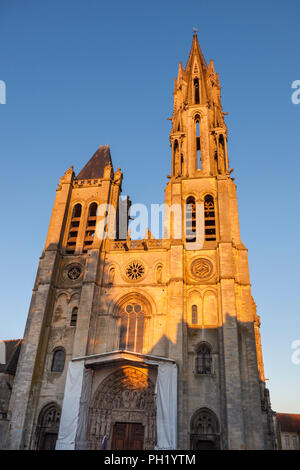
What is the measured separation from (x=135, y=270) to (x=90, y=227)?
5307 mm

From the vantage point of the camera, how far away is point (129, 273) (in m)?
23.0

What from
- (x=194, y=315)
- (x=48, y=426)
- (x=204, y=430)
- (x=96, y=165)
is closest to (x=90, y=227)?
(x=96, y=165)

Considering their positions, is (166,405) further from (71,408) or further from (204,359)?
(71,408)

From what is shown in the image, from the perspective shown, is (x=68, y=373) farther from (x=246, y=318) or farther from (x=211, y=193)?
(x=211, y=193)

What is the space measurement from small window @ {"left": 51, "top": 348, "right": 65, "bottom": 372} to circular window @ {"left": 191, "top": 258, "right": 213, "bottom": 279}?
29.5 feet

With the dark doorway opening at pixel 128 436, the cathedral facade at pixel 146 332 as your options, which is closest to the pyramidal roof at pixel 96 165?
the cathedral facade at pixel 146 332

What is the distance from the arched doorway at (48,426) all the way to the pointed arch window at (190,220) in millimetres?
12608

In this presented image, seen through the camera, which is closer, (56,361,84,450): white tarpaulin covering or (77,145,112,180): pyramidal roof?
(56,361,84,450): white tarpaulin covering

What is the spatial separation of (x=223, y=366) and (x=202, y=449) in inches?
158

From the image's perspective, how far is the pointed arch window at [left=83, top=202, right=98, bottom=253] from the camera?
83.0ft

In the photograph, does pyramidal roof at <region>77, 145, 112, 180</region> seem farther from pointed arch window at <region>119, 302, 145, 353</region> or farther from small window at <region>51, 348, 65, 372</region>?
small window at <region>51, 348, 65, 372</region>

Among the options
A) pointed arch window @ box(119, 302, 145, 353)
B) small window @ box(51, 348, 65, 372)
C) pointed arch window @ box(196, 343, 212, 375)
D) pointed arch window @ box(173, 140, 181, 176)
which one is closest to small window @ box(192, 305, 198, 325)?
pointed arch window @ box(196, 343, 212, 375)

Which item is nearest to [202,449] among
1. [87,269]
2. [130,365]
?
[130,365]

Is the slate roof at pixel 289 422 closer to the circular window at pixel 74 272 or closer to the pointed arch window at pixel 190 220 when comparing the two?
the pointed arch window at pixel 190 220
